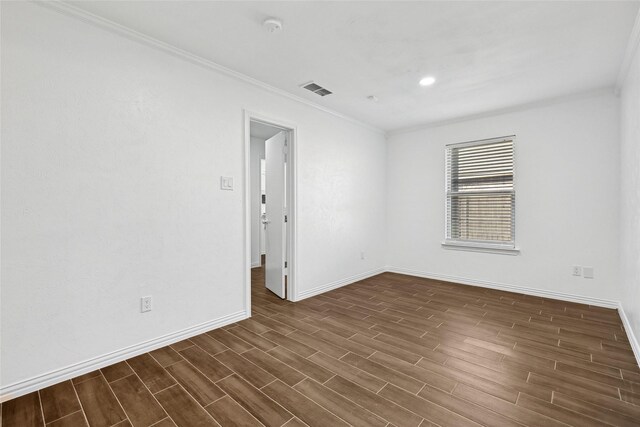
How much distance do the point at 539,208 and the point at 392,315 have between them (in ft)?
8.04

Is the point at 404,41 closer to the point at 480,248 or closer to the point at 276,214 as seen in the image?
the point at 276,214

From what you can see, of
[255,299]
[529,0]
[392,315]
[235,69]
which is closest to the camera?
[529,0]

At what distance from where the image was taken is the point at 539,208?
3818mm

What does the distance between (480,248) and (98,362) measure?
4.50 meters

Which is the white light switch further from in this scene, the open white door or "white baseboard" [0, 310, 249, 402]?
"white baseboard" [0, 310, 249, 402]

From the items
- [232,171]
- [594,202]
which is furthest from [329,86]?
[594,202]

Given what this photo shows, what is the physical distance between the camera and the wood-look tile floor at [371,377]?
164cm

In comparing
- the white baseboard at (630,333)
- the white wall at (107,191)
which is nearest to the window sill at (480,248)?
the white baseboard at (630,333)

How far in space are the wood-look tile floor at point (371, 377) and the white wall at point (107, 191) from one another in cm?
34

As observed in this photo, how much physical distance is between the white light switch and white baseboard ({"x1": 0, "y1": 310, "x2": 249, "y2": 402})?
126cm

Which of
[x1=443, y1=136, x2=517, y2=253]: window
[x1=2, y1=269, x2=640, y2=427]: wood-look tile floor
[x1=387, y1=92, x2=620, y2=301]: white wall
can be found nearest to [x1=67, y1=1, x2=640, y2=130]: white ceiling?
[x1=387, y1=92, x2=620, y2=301]: white wall

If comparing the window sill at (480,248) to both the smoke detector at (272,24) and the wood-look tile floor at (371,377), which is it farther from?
the smoke detector at (272,24)

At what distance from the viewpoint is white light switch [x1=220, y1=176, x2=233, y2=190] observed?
2.83 metres

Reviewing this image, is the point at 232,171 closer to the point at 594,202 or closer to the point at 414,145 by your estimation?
the point at 414,145
